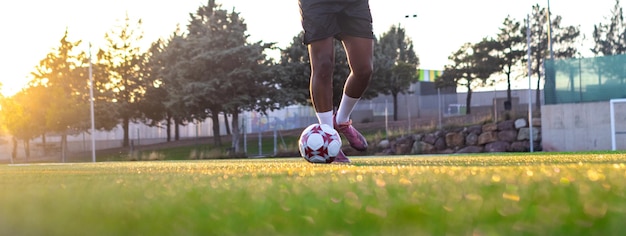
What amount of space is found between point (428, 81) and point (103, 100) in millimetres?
32526

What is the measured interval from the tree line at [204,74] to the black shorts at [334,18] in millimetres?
33824

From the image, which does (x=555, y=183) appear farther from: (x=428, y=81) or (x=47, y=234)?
(x=428, y=81)

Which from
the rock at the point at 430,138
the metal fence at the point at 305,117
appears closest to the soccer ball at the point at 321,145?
the rock at the point at 430,138

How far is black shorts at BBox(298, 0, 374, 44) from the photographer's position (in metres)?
5.39

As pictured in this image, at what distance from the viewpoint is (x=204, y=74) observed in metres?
41.2

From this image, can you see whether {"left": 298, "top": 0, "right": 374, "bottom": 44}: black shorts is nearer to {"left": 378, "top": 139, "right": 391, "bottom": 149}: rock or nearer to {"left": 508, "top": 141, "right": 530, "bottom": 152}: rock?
{"left": 508, "top": 141, "right": 530, "bottom": 152}: rock

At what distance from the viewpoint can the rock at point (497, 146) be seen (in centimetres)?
3012

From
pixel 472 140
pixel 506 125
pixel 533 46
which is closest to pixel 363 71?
pixel 472 140

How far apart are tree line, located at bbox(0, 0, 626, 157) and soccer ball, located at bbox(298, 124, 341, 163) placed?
3377 cm

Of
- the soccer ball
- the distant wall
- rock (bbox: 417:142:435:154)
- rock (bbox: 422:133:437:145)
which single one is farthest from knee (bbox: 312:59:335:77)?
rock (bbox: 422:133:437:145)

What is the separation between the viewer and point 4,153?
5466 cm

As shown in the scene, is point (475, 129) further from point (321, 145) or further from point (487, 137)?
point (321, 145)

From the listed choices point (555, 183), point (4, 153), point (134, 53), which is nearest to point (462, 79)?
point (134, 53)

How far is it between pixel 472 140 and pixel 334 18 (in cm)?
2642
